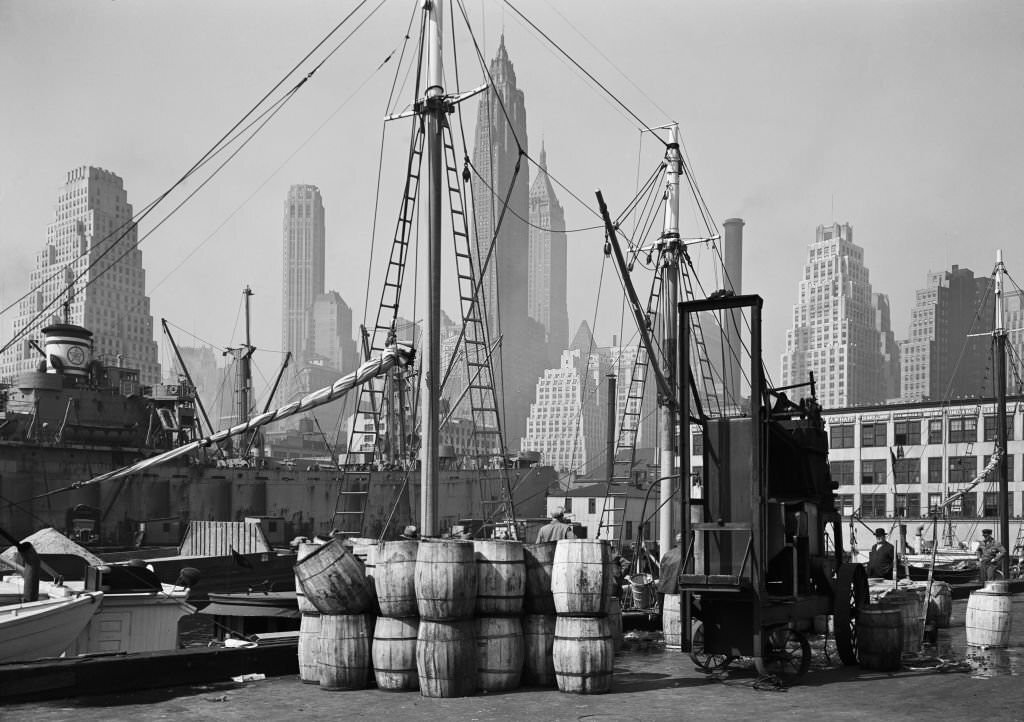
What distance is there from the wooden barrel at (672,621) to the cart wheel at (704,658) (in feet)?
3.21

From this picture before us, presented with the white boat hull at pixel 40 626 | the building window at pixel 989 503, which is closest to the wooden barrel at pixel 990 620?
the white boat hull at pixel 40 626

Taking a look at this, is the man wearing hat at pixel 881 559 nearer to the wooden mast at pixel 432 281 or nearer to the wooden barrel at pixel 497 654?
the wooden mast at pixel 432 281

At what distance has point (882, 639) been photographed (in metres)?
14.3

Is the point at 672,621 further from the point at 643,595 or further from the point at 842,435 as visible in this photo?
the point at 842,435

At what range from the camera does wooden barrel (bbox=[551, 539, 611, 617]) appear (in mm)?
11797

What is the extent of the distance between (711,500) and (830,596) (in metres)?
2.56

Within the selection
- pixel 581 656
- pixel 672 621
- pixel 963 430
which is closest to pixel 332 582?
A: pixel 581 656

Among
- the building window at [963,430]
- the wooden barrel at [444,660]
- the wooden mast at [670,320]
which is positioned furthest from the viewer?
the building window at [963,430]

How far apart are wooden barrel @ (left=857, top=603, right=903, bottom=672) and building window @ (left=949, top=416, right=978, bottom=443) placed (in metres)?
63.7

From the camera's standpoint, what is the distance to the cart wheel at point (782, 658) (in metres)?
13.4

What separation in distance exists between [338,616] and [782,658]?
6.06m

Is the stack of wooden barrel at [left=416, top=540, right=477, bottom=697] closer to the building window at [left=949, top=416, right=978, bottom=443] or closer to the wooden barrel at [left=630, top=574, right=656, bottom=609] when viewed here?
the wooden barrel at [left=630, top=574, right=656, bottom=609]

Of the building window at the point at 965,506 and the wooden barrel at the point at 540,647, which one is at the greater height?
the wooden barrel at the point at 540,647

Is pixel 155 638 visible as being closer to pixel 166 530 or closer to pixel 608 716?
pixel 608 716
